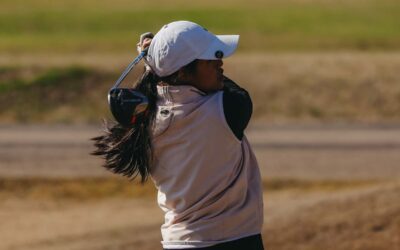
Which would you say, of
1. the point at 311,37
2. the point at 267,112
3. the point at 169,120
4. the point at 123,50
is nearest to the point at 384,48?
the point at 311,37

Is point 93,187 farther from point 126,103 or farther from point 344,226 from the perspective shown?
point 126,103

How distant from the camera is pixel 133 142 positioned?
4309 millimetres

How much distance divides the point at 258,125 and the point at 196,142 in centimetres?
1329

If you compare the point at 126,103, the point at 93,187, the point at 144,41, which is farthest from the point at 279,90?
the point at 126,103

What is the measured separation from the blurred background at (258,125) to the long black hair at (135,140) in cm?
339

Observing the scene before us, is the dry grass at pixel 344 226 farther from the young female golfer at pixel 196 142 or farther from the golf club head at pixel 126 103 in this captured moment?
the golf club head at pixel 126 103

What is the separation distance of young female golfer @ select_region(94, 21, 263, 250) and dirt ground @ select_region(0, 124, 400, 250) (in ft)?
15.1

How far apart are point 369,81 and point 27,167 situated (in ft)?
21.0

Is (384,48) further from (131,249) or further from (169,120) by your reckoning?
(169,120)

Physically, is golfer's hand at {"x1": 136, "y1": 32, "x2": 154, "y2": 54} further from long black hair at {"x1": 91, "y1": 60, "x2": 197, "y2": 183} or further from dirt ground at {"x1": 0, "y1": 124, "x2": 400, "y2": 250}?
dirt ground at {"x1": 0, "y1": 124, "x2": 400, "y2": 250}

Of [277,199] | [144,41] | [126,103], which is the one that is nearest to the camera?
[126,103]

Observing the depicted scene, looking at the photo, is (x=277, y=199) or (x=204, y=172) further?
(x=277, y=199)

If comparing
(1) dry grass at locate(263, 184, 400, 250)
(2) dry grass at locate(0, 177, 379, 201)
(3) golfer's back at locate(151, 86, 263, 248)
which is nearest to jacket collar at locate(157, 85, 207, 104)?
(3) golfer's back at locate(151, 86, 263, 248)

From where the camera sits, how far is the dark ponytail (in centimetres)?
429
